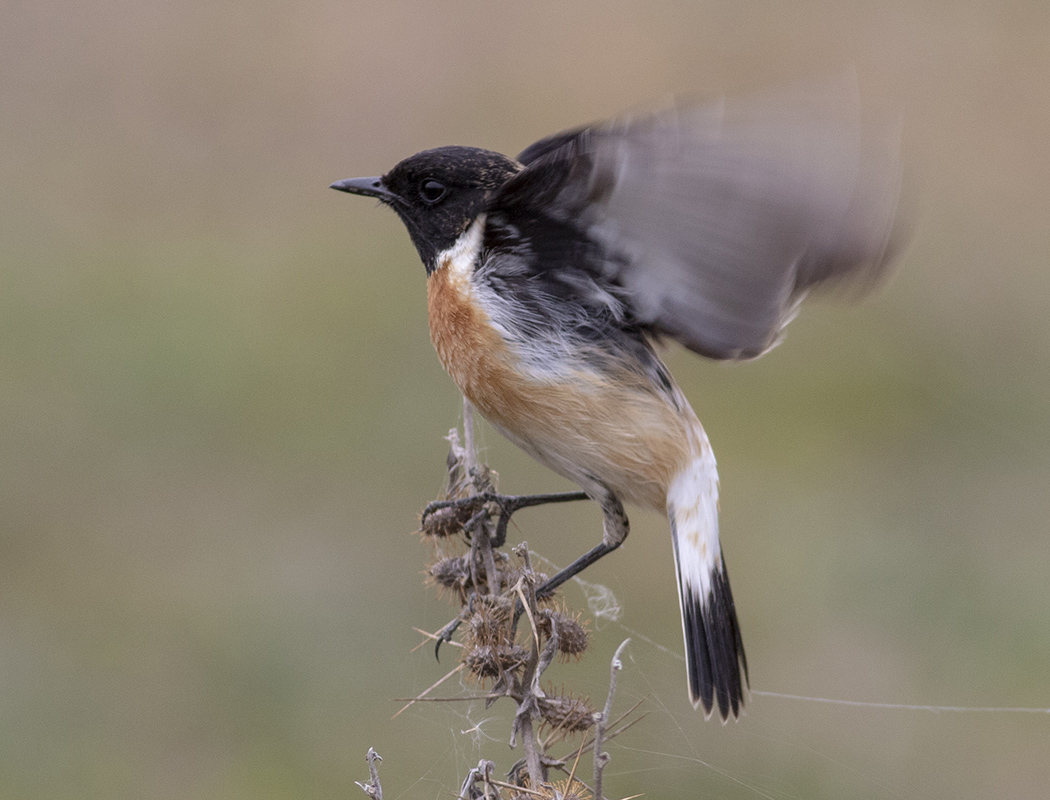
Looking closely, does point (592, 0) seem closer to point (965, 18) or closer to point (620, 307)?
point (965, 18)

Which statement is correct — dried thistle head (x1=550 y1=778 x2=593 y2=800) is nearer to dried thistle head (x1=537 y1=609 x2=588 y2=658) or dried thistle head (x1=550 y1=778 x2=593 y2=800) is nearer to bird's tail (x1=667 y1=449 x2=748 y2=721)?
dried thistle head (x1=537 y1=609 x2=588 y2=658)

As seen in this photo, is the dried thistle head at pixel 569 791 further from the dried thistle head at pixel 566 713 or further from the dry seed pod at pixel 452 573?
the dry seed pod at pixel 452 573

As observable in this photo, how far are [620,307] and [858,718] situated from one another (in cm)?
348

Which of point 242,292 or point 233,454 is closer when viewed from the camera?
point 233,454

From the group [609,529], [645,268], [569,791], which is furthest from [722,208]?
[569,791]

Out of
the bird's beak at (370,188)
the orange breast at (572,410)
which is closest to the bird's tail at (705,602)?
the orange breast at (572,410)

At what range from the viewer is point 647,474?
374 centimetres

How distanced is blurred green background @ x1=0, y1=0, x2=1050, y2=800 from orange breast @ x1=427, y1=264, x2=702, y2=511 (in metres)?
0.85

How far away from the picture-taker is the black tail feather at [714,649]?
3252 millimetres

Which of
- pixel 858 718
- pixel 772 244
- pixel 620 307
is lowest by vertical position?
pixel 858 718

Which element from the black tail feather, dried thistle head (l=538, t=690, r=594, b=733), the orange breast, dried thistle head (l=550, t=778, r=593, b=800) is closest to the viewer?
dried thistle head (l=550, t=778, r=593, b=800)

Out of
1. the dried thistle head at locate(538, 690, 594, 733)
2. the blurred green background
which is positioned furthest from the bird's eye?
the dried thistle head at locate(538, 690, 594, 733)

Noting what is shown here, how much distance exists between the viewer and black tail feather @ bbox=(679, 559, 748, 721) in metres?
3.25

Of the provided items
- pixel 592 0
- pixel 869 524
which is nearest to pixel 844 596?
pixel 869 524
